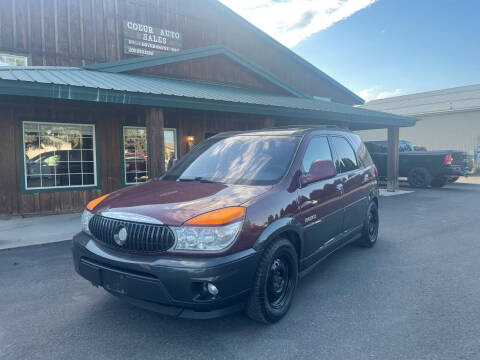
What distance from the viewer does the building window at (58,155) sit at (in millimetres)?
8742

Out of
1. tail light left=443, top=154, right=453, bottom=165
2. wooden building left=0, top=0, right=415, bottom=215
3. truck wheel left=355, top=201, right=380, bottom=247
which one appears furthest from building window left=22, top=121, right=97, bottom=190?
tail light left=443, top=154, right=453, bottom=165

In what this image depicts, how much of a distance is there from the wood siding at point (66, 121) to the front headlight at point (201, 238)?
549 cm

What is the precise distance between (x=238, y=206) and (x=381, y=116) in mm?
11400

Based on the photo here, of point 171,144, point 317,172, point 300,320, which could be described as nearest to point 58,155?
point 171,144

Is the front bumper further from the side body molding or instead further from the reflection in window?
the reflection in window

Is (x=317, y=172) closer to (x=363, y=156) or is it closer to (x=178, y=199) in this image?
(x=178, y=199)

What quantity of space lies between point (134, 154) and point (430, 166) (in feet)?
40.1

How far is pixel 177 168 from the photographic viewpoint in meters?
4.27

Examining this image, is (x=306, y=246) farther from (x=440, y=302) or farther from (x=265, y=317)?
(x=440, y=302)

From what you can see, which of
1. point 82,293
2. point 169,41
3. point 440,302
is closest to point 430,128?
point 169,41

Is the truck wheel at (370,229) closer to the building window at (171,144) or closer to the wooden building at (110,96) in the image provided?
the wooden building at (110,96)

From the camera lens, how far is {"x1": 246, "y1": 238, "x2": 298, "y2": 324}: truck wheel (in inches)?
114

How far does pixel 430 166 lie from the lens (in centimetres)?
1460

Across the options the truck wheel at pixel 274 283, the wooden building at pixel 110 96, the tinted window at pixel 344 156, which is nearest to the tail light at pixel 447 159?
the wooden building at pixel 110 96
